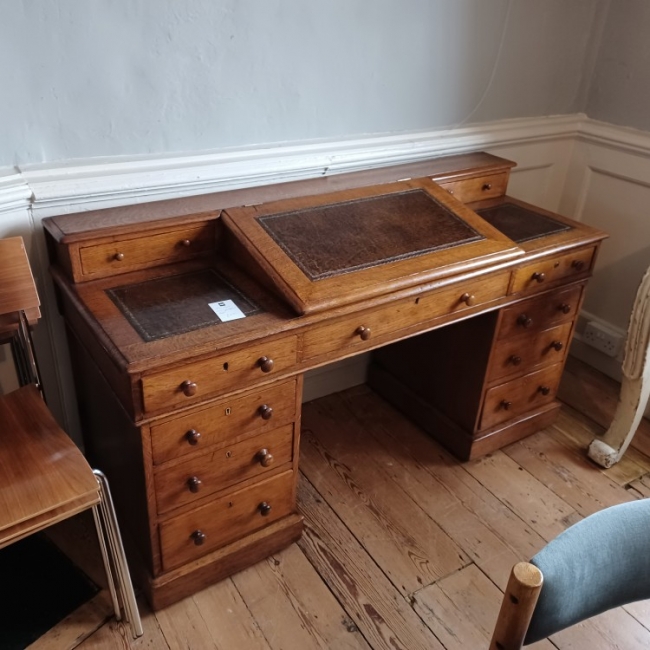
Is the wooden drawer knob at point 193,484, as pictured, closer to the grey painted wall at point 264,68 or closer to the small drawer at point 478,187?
the grey painted wall at point 264,68

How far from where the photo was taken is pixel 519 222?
2.27m

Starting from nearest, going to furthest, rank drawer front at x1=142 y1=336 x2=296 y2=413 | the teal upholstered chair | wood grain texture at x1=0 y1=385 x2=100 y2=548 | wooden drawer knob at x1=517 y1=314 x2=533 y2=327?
the teal upholstered chair, wood grain texture at x1=0 y1=385 x2=100 y2=548, drawer front at x1=142 y1=336 x2=296 y2=413, wooden drawer knob at x1=517 y1=314 x2=533 y2=327

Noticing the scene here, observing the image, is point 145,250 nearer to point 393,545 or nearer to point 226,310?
point 226,310

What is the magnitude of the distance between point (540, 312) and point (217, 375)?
1246 millimetres

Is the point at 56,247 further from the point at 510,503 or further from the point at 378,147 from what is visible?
the point at 510,503

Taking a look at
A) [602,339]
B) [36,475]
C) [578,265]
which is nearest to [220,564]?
[36,475]

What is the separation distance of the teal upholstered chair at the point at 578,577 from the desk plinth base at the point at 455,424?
1.29 m

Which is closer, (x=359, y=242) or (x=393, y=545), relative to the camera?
(x=359, y=242)

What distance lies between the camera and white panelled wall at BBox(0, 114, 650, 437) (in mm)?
1747

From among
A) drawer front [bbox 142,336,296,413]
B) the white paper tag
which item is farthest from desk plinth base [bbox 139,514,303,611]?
the white paper tag

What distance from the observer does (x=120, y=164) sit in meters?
1.81

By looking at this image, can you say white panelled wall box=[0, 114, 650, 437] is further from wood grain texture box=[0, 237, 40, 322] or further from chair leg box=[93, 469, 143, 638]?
chair leg box=[93, 469, 143, 638]

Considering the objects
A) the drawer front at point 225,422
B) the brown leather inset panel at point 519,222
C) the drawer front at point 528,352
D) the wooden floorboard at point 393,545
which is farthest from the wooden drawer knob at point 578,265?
the drawer front at point 225,422

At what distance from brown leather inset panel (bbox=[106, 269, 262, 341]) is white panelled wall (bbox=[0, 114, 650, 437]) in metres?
0.31
